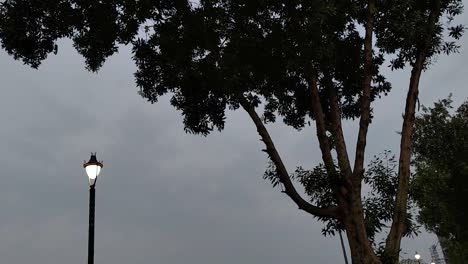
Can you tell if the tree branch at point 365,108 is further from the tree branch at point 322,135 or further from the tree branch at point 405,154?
the tree branch at point 405,154

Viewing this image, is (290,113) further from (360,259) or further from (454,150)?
(454,150)

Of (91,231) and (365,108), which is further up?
(365,108)

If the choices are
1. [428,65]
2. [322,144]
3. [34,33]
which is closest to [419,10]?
[428,65]

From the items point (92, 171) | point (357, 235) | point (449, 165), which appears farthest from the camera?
point (449, 165)

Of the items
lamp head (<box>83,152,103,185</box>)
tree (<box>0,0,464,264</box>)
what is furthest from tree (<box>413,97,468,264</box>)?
lamp head (<box>83,152,103,185</box>)

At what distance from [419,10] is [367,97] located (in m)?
2.56

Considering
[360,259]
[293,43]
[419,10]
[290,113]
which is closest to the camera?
[360,259]

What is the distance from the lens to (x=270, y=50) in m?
11.8

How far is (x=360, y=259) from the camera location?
33.2ft

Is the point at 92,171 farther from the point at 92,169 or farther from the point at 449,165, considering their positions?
the point at 449,165

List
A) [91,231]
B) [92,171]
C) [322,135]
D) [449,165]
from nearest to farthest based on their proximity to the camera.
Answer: [91,231] < [92,171] < [322,135] < [449,165]

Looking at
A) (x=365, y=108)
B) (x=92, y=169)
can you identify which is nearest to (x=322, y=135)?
(x=365, y=108)

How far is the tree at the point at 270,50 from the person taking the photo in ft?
35.2

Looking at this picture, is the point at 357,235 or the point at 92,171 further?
the point at 92,171
